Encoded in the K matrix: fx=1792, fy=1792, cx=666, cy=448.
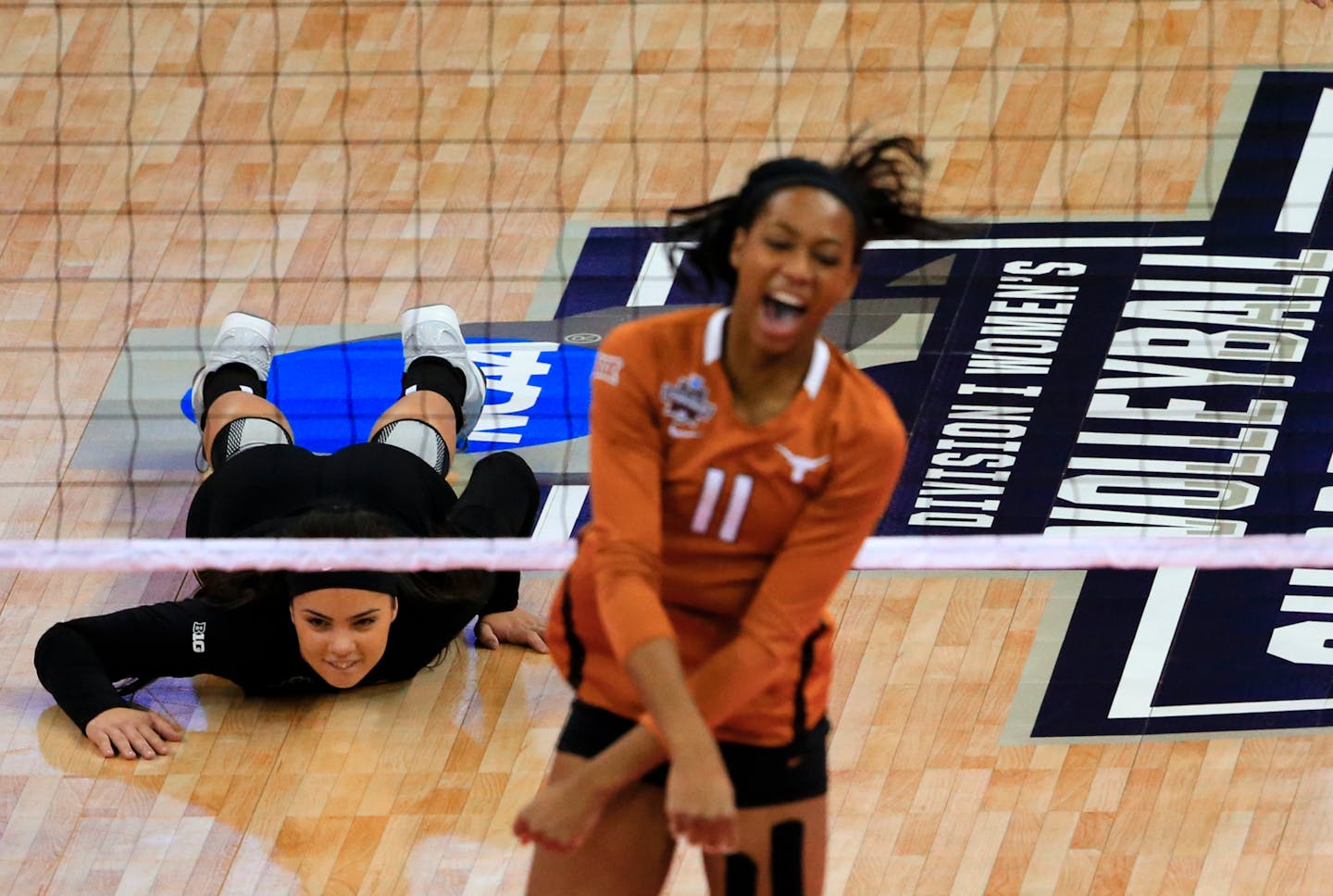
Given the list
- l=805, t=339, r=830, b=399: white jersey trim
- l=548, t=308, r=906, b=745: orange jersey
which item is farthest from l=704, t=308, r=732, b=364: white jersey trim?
l=805, t=339, r=830, b=399: white jersey trim

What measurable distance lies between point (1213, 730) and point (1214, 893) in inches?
19.3

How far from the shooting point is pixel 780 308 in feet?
6.76

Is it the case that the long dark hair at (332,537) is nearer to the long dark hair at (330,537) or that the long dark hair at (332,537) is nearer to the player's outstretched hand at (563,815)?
the long dark hair at (330,537)

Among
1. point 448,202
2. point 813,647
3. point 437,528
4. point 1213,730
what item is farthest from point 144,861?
point 448,202

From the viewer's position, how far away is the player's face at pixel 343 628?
3.47m

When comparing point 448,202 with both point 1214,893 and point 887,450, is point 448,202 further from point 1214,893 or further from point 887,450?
point 887,450

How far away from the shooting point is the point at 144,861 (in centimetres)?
326

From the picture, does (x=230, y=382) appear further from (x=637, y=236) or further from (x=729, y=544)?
(x=729, y=544)

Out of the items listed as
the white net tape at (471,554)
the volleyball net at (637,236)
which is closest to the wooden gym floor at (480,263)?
the volleyball net at (637,236)

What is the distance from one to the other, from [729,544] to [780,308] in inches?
11.5

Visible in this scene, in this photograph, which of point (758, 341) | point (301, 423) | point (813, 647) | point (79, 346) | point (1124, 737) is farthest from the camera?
point (79, 346)

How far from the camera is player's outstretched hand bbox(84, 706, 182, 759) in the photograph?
11.6 ft

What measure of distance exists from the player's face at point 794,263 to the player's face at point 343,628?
163 cm

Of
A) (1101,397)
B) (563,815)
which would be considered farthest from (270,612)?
(1101,397)
